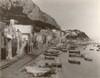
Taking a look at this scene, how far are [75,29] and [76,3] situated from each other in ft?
1.21

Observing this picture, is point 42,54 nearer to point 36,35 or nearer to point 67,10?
point 36,35

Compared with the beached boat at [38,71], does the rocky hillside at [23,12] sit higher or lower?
higher

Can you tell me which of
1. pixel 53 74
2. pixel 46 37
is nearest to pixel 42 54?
pixel 46 37

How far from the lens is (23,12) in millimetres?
3178

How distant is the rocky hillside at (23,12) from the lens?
3002 mm

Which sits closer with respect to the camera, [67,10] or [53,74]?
[53,74]

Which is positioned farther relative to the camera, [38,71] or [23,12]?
[23,12]

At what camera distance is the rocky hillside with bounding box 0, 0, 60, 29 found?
3.00 m

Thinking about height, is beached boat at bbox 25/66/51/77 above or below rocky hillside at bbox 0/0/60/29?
below

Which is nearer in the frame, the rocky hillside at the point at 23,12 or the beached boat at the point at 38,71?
the beached boat at the point at 38,71

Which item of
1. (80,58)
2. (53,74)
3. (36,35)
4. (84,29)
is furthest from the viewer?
(80,58)

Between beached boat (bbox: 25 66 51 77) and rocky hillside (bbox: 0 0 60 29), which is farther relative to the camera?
rocky hillside (bbox: 0 0 60 29)

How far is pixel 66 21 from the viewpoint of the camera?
10.3ft

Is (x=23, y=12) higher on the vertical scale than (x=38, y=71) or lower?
higher
